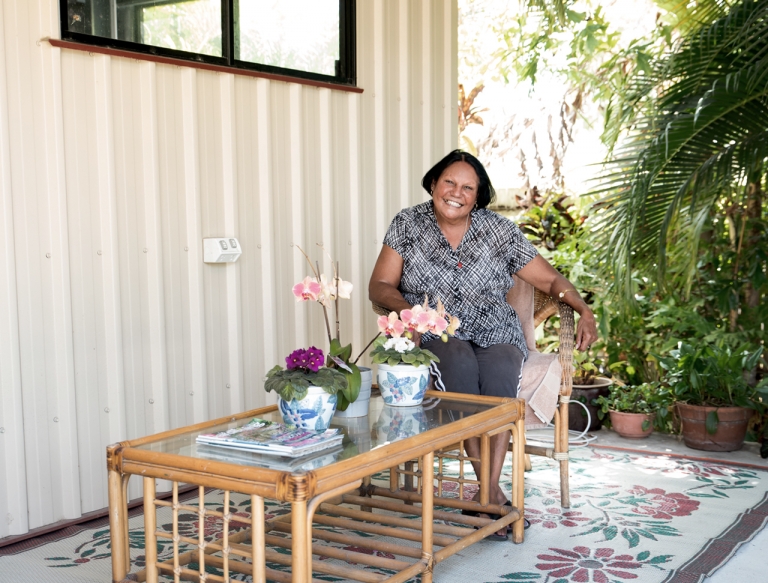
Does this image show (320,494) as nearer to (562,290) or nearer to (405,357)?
(405,357)

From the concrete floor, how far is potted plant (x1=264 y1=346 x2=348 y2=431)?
1.17 m

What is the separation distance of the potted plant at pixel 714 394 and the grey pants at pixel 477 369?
1367mm

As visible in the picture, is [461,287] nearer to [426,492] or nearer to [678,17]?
[426,492]

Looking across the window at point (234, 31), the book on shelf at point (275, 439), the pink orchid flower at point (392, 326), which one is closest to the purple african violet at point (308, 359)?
the book on shelf at point (275, 439)

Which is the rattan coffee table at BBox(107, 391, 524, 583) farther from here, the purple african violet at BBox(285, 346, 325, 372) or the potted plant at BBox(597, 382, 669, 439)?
the potted plant at BBox(597, 382, 669, 439)

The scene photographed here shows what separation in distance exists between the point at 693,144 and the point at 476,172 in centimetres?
108

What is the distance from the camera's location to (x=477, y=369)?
300cm

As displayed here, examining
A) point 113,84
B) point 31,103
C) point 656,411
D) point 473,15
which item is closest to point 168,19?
point 113,84

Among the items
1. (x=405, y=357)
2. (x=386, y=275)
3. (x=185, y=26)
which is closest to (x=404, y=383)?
(x=405, y=357)

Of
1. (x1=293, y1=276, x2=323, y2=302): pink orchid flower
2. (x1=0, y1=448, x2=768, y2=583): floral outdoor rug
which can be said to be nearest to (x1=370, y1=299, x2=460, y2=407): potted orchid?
(x1=293, y1=276, x2=323, y2=302): pink orchid flower

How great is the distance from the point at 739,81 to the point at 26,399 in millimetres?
2877

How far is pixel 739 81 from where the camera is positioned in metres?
3.47

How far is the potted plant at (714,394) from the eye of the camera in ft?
13.0

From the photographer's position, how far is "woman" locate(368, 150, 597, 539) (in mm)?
3154
